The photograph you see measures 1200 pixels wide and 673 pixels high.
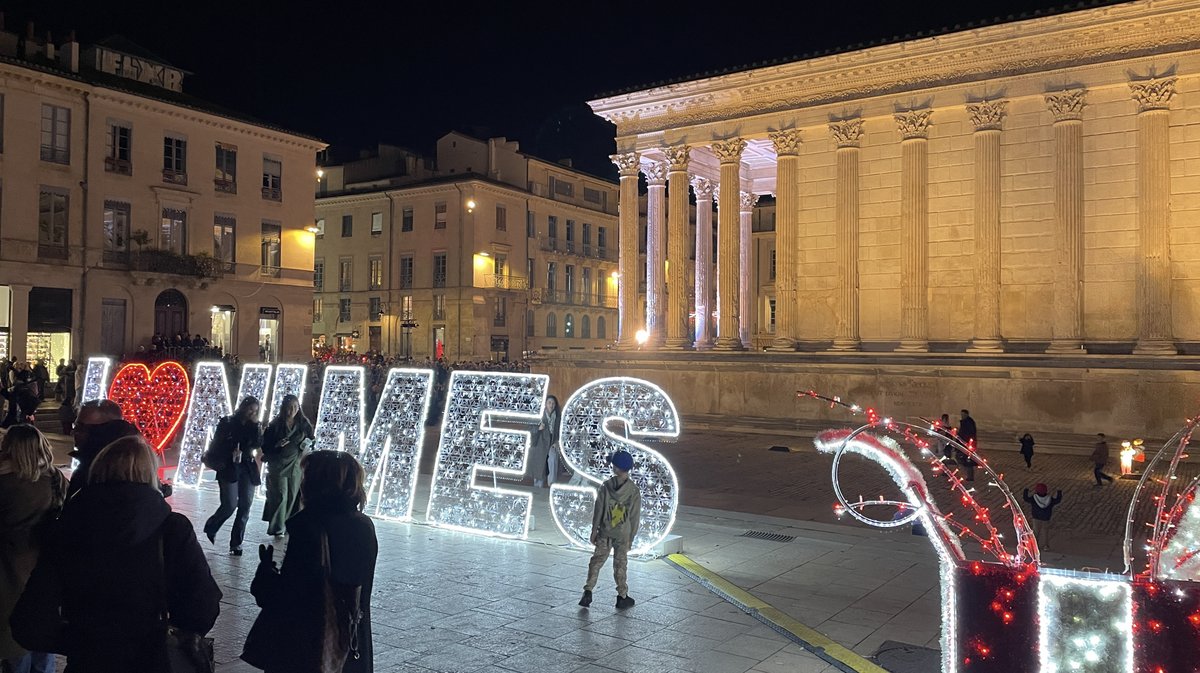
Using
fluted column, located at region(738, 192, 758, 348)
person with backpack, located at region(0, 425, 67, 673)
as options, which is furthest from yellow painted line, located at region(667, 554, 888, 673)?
fluted column, located at region(738, 192, 758, 348)

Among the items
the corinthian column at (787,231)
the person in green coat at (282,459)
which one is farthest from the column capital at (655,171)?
the person in green coat at (282,459)

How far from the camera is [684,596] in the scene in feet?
28.7

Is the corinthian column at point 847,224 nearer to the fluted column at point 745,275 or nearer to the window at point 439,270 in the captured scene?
the fluted column at point 745,275

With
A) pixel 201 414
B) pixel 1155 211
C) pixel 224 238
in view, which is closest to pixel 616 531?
pixel 201 414

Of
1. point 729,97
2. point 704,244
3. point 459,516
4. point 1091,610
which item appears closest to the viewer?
point 1091,610

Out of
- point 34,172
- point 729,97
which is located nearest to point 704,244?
point 729,97

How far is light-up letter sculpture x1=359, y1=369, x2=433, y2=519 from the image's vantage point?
12.1 m

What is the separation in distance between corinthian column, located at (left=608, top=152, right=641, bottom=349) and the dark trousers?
21.6 metres

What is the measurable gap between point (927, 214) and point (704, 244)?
10154 millimetres

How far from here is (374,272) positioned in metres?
57.0

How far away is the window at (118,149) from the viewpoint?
34.7 m

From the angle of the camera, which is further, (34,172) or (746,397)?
(34,172)

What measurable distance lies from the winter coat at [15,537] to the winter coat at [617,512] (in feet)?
15.3

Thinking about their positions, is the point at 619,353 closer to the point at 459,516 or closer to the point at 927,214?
the point at 927,214
